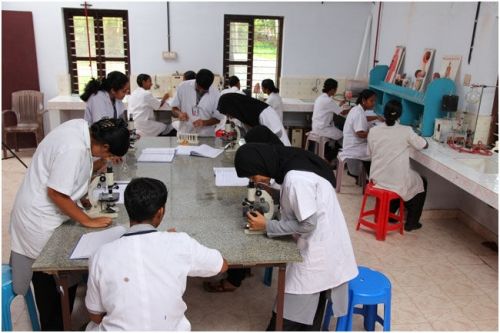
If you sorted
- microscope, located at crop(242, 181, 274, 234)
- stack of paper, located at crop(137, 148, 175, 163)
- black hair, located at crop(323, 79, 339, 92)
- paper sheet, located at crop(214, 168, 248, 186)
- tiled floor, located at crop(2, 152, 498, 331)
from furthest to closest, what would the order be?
black hair, located at crop(323, 79, 339, 92) < stack of paper, located at crop(137, 148, 175, 163) < paper sheet, located at crop(214, 168, 248, 186) < tiled floor, located at crop(2, 152, 498, 331) < microscope, located at crop(242, 181, 274, 234)

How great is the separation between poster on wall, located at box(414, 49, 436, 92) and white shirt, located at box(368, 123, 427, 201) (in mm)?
1302

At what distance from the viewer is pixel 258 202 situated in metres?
2.13

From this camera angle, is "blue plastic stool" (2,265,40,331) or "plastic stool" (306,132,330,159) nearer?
"blue plastic stool" (2,265,40,331)

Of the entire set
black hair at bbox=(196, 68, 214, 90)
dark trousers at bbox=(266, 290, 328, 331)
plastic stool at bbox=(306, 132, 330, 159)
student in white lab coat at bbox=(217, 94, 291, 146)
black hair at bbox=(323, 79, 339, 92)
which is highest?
black hair at bbox=(196, 68, 214, 90)

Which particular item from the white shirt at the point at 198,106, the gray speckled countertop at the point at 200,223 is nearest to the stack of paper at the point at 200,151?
the gray speckled countertop at the point at 200,223

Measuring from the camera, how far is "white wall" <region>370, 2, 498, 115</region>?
3727 mm

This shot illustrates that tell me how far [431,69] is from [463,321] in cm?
297

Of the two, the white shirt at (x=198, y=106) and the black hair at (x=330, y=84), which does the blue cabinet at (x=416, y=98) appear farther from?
the white shirt at (x=198, y=106)

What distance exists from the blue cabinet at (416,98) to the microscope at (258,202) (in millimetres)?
2613

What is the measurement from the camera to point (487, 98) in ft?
12.2

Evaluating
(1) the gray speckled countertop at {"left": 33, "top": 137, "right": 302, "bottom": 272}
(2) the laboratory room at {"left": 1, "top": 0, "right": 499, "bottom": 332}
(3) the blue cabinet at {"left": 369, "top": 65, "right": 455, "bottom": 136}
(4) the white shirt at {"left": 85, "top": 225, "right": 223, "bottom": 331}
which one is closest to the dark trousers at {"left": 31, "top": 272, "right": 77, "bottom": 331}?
(2) the laboratory room at {"left": 1, "top": 0, "right": 499, "bottom": 332}

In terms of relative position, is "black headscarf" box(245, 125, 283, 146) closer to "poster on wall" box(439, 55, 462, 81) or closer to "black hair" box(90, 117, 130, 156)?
"black hair" box(90, 117, 130, 156)

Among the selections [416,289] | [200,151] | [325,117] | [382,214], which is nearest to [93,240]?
[200,151]

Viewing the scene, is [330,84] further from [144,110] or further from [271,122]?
[144,110]
